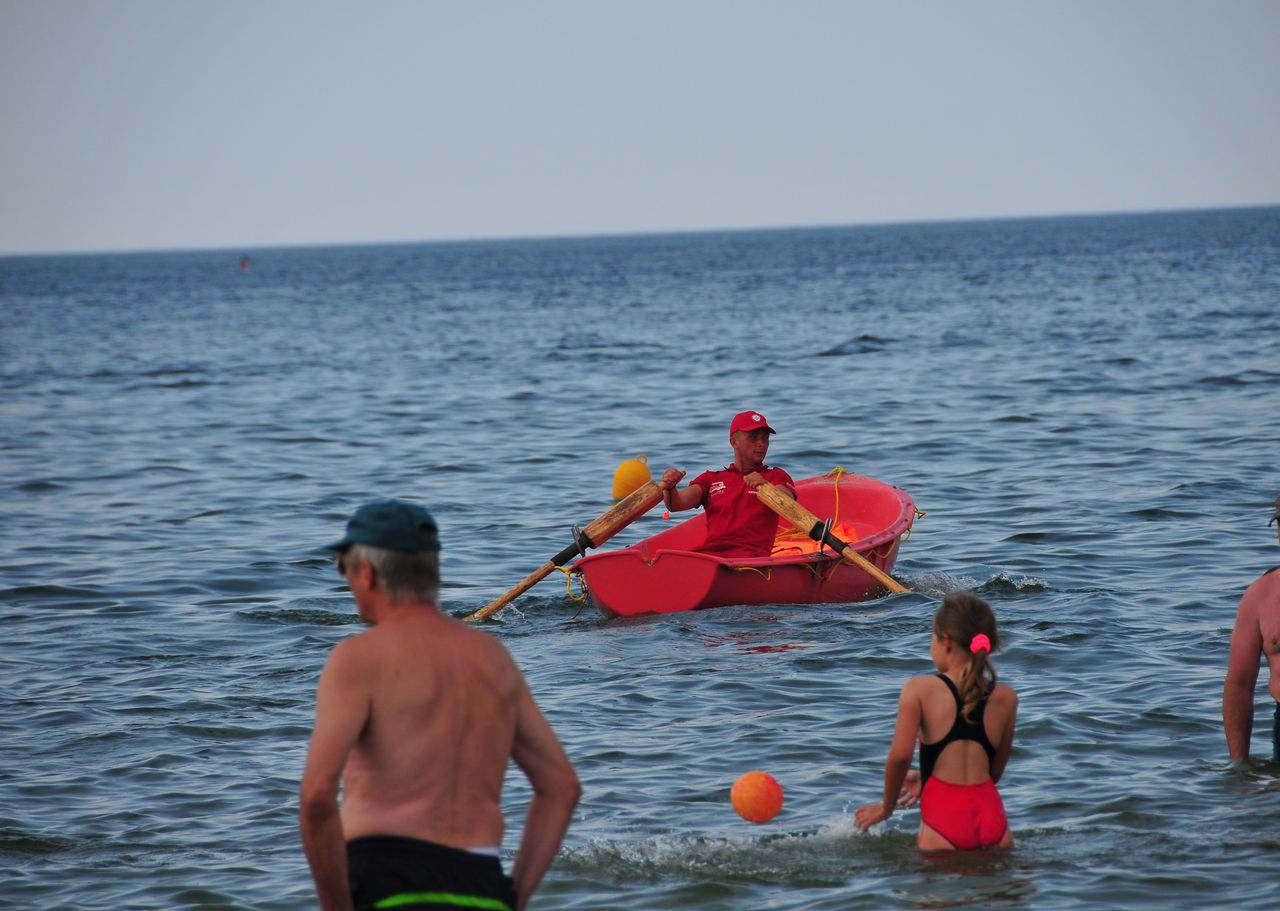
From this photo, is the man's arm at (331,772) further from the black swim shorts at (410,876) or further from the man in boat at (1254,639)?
the man in boat at (1254,639)

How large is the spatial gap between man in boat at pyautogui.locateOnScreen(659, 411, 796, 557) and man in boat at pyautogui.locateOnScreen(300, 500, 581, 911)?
6575 mm

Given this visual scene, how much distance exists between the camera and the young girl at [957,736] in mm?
4961


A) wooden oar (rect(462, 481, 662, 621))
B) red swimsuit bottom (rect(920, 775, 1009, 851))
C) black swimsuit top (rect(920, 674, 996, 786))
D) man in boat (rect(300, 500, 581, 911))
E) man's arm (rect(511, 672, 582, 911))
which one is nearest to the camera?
man in boat (rect(300, 500, 581, 911))

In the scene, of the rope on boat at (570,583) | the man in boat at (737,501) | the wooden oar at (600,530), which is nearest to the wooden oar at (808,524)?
the man in boat at (737,501)

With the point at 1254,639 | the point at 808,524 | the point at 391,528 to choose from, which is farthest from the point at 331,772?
the point at 808,524

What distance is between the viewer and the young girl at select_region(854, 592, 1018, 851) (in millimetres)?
4961

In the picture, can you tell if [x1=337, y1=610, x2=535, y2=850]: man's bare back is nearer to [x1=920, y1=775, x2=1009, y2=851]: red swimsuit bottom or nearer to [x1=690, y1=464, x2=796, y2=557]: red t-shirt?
[x1=920, y1=775, x2=1009, y2=851]: red swimsuit bottom

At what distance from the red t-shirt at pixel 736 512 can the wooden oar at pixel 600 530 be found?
41cm

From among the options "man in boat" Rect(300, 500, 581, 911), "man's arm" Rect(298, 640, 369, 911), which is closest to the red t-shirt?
"man in boat" Rect(300, 500, 581, 911)

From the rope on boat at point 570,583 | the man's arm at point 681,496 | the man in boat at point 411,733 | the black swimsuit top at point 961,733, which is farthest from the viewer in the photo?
the rope on boat at point 570,583

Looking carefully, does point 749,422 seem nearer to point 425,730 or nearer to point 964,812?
point 964,812

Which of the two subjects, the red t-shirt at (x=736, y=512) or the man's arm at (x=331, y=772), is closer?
the man's arm at (x=331, y=772)

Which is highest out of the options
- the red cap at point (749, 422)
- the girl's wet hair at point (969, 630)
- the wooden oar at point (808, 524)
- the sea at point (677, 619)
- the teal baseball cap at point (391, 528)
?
the teal baseball cap at point (391, 528)

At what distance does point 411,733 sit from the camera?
347cm
